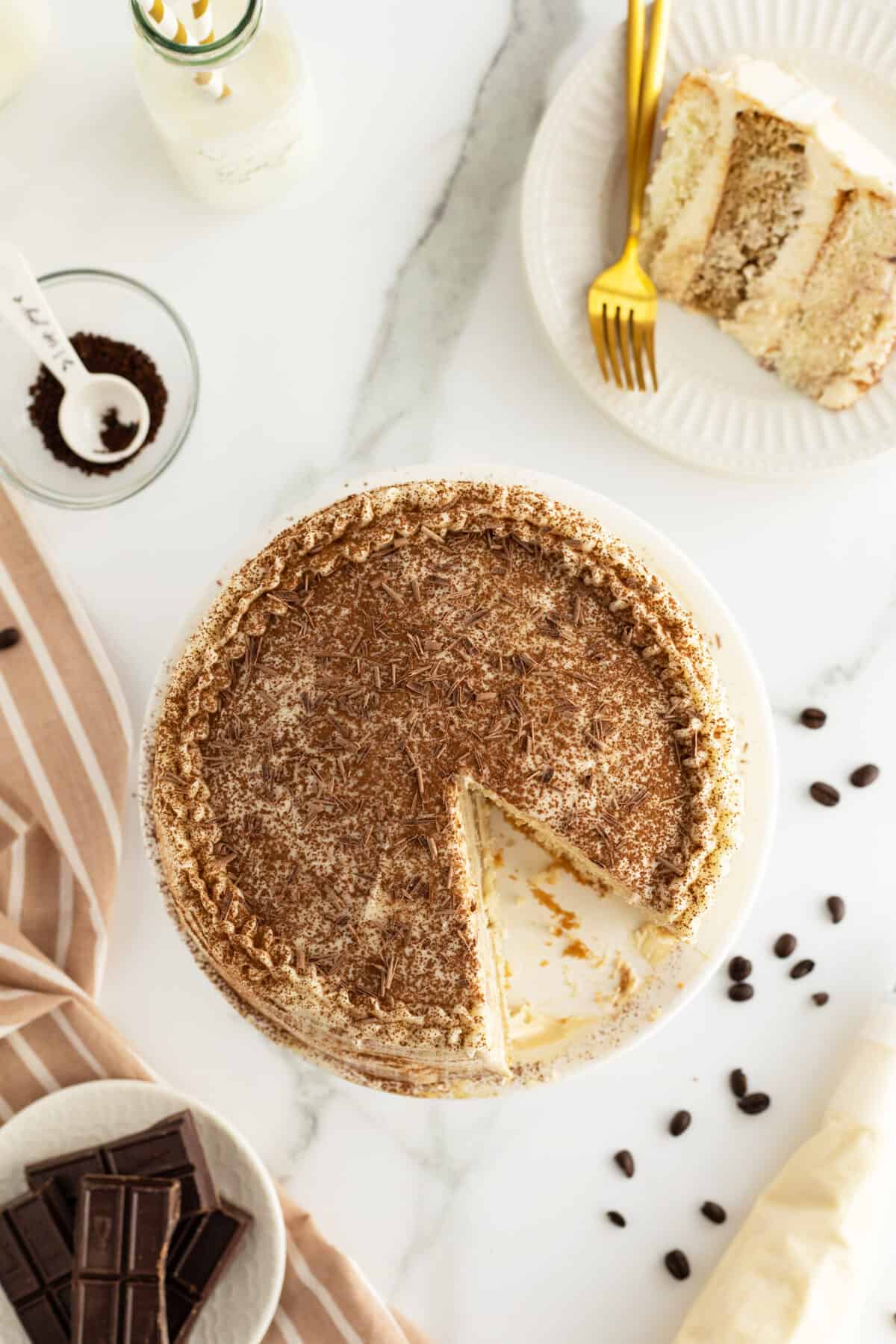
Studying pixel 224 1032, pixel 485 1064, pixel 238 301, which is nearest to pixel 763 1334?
pixel 485 1064

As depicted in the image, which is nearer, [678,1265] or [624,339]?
[624,339]

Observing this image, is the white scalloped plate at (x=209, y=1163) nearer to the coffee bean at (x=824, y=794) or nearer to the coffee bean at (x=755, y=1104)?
the coffee bean at (x=755, y=1104)

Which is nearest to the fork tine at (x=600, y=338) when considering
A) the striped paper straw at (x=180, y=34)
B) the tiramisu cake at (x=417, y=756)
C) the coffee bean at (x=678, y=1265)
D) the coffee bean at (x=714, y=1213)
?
the tiramisu cake at (x=417, y=756)

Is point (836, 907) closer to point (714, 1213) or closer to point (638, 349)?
point (714, 1213)

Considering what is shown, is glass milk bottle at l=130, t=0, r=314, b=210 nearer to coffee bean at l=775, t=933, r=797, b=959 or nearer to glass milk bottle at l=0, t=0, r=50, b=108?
glass milk bottle at l=0, t=0, r=50, b=108

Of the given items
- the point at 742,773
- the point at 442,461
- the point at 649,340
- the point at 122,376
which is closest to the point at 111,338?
the point at 122,376

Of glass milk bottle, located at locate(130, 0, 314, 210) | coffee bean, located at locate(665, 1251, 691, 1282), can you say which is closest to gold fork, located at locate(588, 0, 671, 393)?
glass milk bottle, located at locate(130, 0, 314, 210)
